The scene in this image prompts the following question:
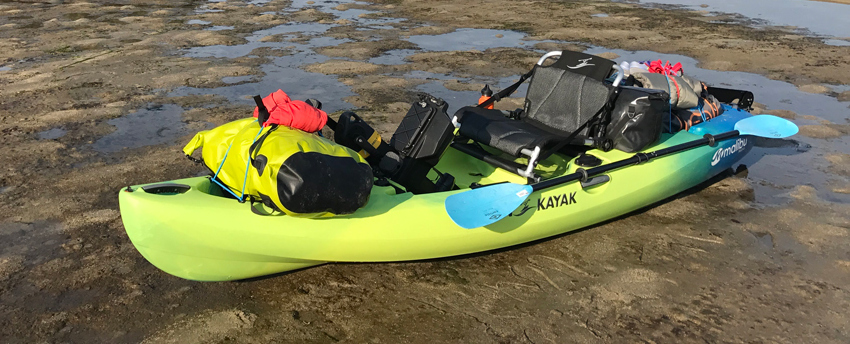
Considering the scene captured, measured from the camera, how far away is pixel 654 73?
5438 mm

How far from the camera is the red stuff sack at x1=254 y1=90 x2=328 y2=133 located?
3668mm

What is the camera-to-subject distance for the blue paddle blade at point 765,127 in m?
5.60

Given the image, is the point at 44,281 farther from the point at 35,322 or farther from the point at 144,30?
the point at 144,30

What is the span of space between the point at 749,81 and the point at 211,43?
935 cm

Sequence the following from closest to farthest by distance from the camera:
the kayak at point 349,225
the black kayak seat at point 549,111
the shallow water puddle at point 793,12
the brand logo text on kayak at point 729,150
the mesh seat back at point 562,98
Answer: the kayak at point 349,225, the black kayak seat at point 549,111, the mesh seat back at point 562,98, the brand logo text on kayak at point 729,150, the shallow water puddle at point 793,12

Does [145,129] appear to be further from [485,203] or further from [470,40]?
[470,40]

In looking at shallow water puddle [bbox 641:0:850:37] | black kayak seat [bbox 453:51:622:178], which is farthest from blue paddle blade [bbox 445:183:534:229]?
shallow water puddle [bbox 641:0:850:37]

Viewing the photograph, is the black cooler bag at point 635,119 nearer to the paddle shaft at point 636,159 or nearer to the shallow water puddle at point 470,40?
the paddle shaft at point 636,159

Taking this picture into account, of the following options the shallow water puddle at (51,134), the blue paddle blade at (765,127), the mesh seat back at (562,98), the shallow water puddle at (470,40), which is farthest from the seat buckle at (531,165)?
the shallow water puddle at (470,40)

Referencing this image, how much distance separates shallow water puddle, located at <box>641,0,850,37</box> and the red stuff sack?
12992 mm

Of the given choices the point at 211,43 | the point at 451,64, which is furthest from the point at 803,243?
the point at 211,43

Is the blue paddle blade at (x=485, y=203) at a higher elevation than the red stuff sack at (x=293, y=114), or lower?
lower

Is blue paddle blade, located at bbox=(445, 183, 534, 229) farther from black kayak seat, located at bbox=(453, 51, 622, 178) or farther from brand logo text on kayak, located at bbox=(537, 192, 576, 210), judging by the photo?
black kayak seat, located at bbox=(453, 51, 622, 178)

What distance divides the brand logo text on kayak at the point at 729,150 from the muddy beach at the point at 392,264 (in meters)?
0.33
